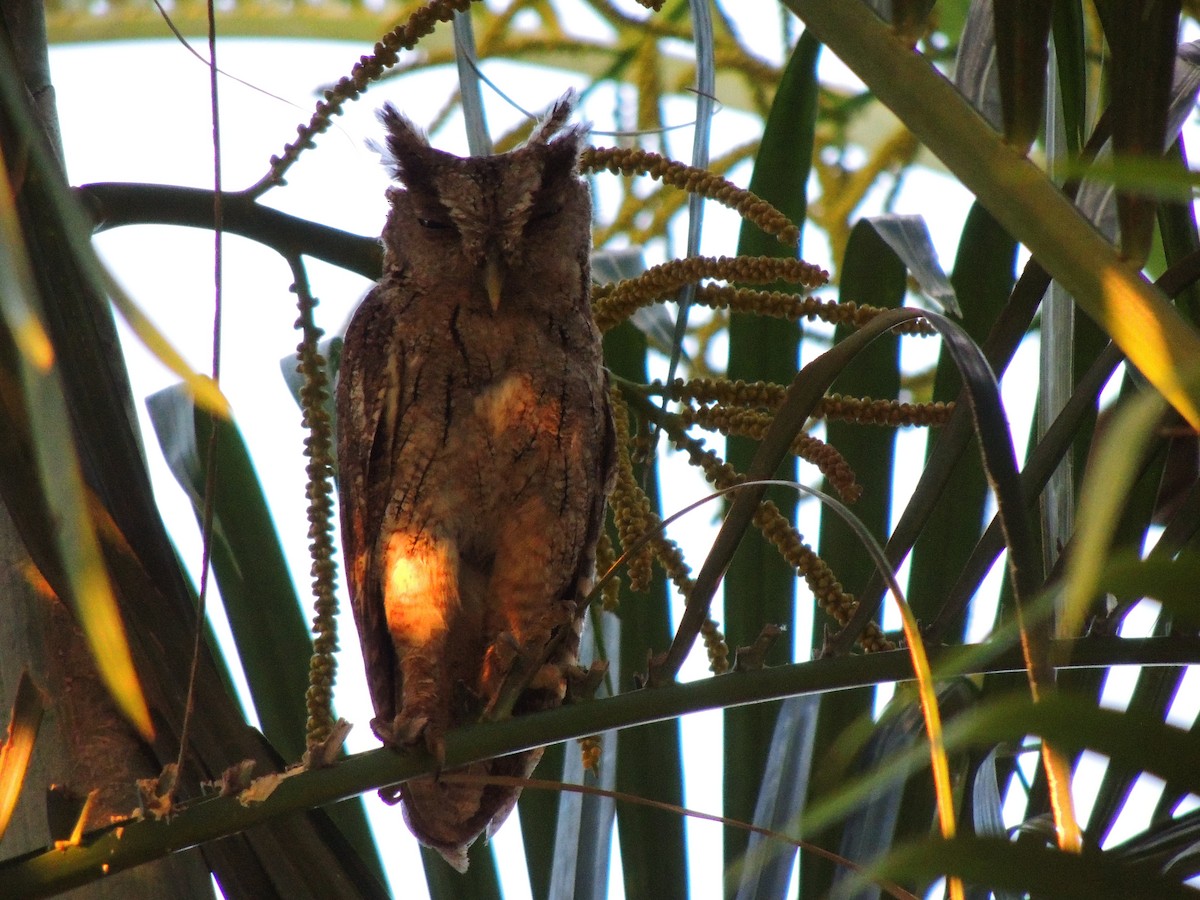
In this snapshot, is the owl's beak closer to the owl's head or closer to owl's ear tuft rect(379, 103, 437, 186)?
the owl's head

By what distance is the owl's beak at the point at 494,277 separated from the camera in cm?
232

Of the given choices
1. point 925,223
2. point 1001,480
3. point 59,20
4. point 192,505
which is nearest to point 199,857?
point 192,505

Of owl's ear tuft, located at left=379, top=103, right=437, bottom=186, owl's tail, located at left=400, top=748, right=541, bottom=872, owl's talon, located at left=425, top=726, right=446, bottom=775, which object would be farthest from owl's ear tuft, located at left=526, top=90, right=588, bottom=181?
owl's talon, located at left=425, top=726, right=446, bottom=775

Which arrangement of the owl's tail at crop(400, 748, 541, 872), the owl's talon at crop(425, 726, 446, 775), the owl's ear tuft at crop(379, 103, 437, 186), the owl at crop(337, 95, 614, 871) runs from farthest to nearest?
the owl's ear tuft at crop(379, 103, 437, 186) → the owl at crop(337, 95, 614, 871) → the owl's tail at crop(400, 748, 541, 872) → the owl's talon at crop(425, 726, 446, 775)

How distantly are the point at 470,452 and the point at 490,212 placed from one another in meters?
0.48

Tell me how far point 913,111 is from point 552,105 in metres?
→ 2.23

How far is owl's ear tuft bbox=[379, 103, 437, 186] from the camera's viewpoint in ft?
8.46

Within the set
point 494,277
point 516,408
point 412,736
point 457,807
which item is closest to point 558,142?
point 494,277

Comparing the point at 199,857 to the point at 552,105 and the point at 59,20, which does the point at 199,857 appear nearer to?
the point at 552,105

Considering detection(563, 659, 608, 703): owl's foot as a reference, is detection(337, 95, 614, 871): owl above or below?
above

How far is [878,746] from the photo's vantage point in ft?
4.76

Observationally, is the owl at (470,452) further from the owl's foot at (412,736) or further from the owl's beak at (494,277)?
the owl's foot at (412,736)

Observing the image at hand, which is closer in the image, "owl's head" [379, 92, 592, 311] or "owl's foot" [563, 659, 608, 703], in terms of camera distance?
"owl's foot" [563, 659, 608, 703]

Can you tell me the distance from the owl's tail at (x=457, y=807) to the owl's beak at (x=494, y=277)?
2.64 ft
